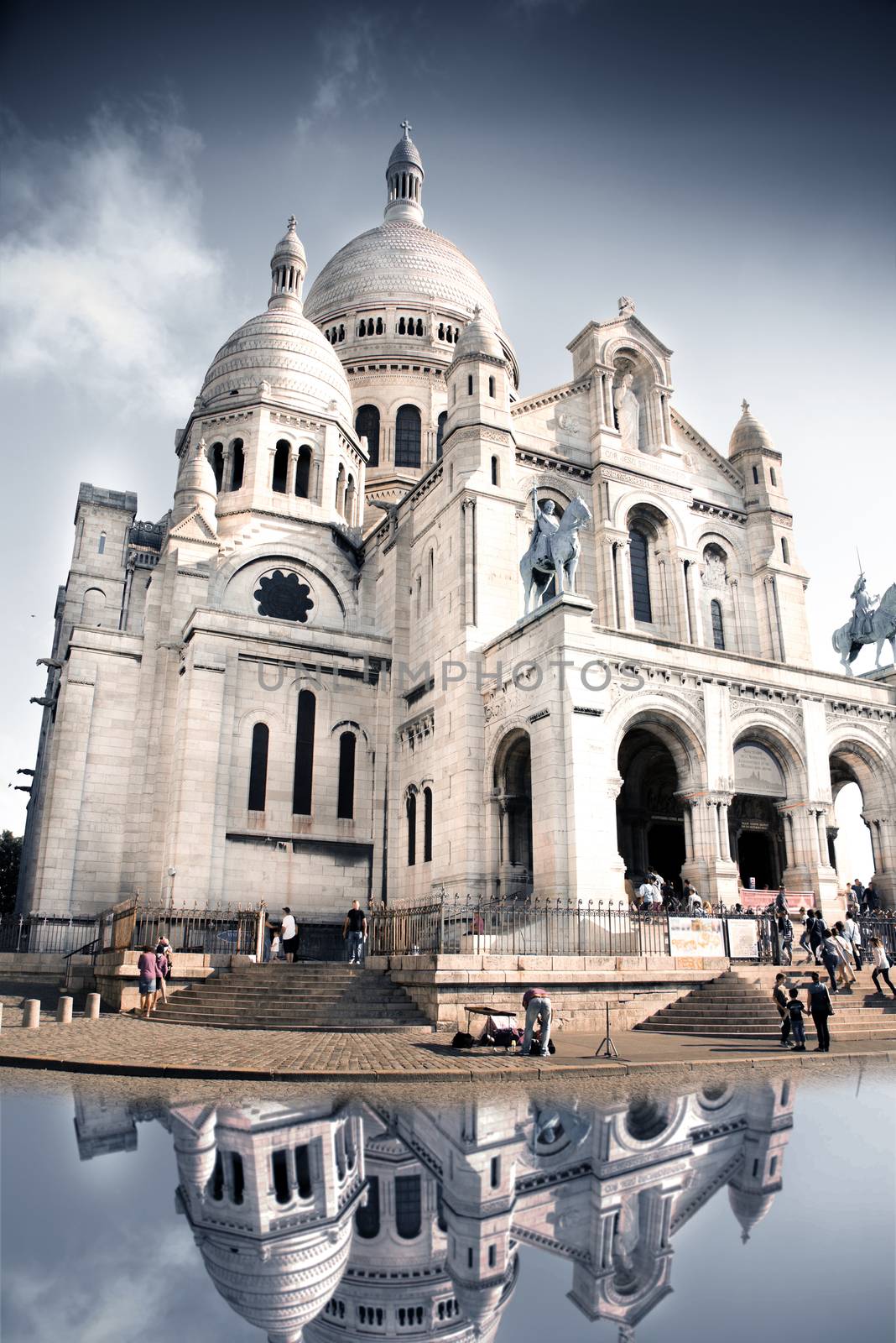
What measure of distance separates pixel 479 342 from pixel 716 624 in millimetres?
12864

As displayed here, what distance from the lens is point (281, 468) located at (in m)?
37.0

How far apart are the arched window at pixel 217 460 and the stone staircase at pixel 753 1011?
25.9 m

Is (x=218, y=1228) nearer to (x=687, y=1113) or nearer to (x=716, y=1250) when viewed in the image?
(x=716, y=1250)

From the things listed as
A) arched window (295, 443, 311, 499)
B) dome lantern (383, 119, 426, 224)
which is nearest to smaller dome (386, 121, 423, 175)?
dome lantern (383, 119, 426, 224)

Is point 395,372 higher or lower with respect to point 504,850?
higher

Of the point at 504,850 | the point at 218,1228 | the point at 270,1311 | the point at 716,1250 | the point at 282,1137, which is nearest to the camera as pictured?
the point at 270,1311

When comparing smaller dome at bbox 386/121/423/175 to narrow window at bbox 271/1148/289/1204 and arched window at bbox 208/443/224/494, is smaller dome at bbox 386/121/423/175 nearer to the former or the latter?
arched window at bbox 208/443/224/494

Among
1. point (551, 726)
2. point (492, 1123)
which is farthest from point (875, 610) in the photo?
point (492, 1123)

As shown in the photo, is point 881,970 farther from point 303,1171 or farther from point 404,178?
point 404,178

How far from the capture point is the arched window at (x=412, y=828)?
29.3m

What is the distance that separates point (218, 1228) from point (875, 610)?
3122 centimetres

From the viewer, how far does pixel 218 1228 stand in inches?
223

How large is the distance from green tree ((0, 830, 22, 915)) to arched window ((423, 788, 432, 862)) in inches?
1481

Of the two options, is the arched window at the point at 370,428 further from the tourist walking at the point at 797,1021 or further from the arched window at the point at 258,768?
the tourist walking at the point at 797,1021
